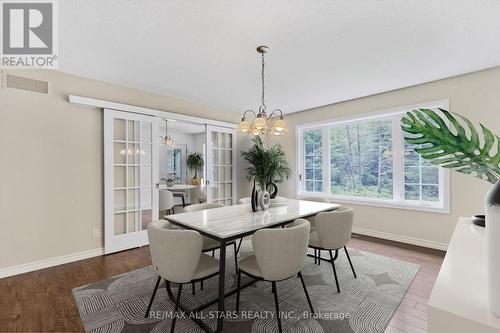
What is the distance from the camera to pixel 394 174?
12.9ft

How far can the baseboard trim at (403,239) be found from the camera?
11.4 feet

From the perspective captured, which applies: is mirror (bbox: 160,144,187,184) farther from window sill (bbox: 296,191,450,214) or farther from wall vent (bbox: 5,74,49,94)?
window sill (bbox: 296,191,450,214)

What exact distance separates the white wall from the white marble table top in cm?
177

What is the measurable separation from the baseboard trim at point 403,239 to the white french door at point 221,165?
105 inches

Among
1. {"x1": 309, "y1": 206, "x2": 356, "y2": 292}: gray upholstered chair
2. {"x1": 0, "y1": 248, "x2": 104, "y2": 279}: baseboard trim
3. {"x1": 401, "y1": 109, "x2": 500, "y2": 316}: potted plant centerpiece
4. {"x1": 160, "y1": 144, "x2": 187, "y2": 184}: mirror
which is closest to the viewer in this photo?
{"x1": 401, "y1": 109, "x2": 500, "y2": 316}: potted plant centerpiece

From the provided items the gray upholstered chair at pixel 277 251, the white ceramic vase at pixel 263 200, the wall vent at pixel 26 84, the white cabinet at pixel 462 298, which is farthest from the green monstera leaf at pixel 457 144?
the wall vent at pixel 26 84

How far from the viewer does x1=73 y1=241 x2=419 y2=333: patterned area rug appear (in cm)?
185

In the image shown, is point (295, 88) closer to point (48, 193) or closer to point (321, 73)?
point (321, 73)

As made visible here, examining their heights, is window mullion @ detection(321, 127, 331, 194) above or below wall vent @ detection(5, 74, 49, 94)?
below

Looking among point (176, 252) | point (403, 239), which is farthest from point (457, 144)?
point (403, 239)

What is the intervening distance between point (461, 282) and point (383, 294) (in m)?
1.91

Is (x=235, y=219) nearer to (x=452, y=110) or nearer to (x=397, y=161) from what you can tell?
(x=397, y=161)

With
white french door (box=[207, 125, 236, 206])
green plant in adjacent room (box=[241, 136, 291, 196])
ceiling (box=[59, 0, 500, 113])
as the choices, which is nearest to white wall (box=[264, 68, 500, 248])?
ceiling (box=[59, 0, 500, 113])

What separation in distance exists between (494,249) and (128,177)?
3938 millimetres
